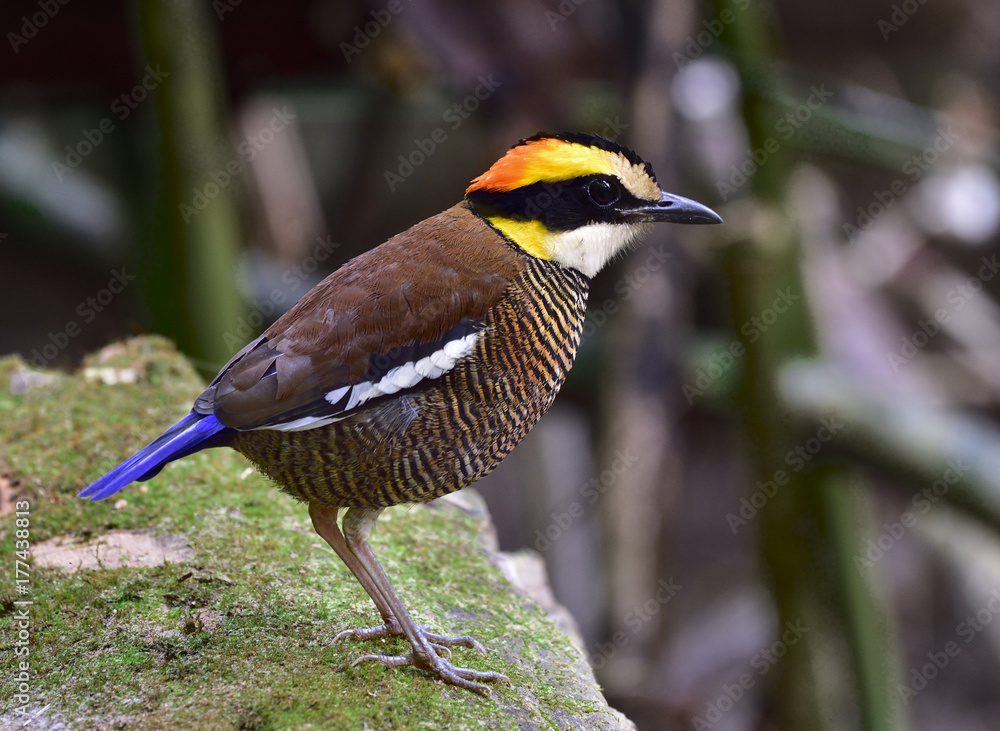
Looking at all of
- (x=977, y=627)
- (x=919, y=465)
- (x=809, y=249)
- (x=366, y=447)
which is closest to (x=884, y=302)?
(x=809, y=249)

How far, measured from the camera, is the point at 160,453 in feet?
8.50

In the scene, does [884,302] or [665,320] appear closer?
[665,320]

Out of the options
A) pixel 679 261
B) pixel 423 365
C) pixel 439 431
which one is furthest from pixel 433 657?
pixel 679 261

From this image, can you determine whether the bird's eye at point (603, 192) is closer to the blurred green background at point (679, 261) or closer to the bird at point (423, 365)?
the bird at point (423, 365)

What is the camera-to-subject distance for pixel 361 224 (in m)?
8.59

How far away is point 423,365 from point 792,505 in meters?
2.84

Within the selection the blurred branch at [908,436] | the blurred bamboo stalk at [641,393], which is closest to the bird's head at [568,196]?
the blurred branch at [908,436]

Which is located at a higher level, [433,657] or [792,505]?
[433,657]

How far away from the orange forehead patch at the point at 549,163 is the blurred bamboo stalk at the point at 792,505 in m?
2.30

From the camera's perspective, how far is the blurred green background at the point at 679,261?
15.7ft

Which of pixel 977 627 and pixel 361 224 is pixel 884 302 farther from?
pixel 361 224

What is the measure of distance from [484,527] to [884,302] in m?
4.61

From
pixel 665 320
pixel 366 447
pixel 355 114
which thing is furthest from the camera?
pixel 355 114

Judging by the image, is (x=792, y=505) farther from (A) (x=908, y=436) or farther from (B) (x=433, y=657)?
(B) (x=433, y=657)
